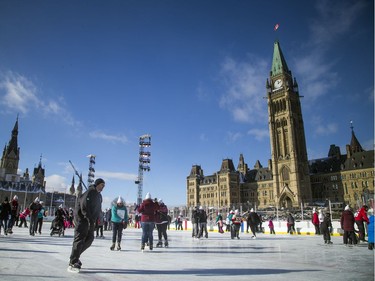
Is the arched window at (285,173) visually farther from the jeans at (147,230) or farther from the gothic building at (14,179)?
the jeans at (147,230)

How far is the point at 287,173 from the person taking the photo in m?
87.5

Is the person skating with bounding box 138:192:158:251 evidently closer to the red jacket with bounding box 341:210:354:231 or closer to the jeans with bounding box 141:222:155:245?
the jeans with bounding box 141:222:155:245

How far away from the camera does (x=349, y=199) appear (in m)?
82.0

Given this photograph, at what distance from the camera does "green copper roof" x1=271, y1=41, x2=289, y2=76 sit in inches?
4033

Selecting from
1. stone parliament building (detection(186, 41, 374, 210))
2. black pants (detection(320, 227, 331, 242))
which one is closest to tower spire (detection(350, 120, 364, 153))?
stone parliament building (detection(186, 41, 374, 210))

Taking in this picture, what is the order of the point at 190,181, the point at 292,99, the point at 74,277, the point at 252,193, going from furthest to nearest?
the point at 190,181 < the point at 252,193 < the point at 292,99 < the point at 74,277

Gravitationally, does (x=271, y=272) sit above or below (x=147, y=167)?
below

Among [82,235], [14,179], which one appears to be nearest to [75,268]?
[82,235]

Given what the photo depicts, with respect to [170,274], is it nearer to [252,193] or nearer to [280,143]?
[280,143]

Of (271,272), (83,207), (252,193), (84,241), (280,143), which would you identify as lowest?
(271,272)

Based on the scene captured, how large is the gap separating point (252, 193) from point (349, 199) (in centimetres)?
3280

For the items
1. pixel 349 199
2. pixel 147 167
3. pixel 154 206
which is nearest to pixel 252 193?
pixel 349 199

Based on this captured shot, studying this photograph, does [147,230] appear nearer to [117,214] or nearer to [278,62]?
[117,214]

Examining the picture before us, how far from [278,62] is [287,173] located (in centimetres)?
4382
